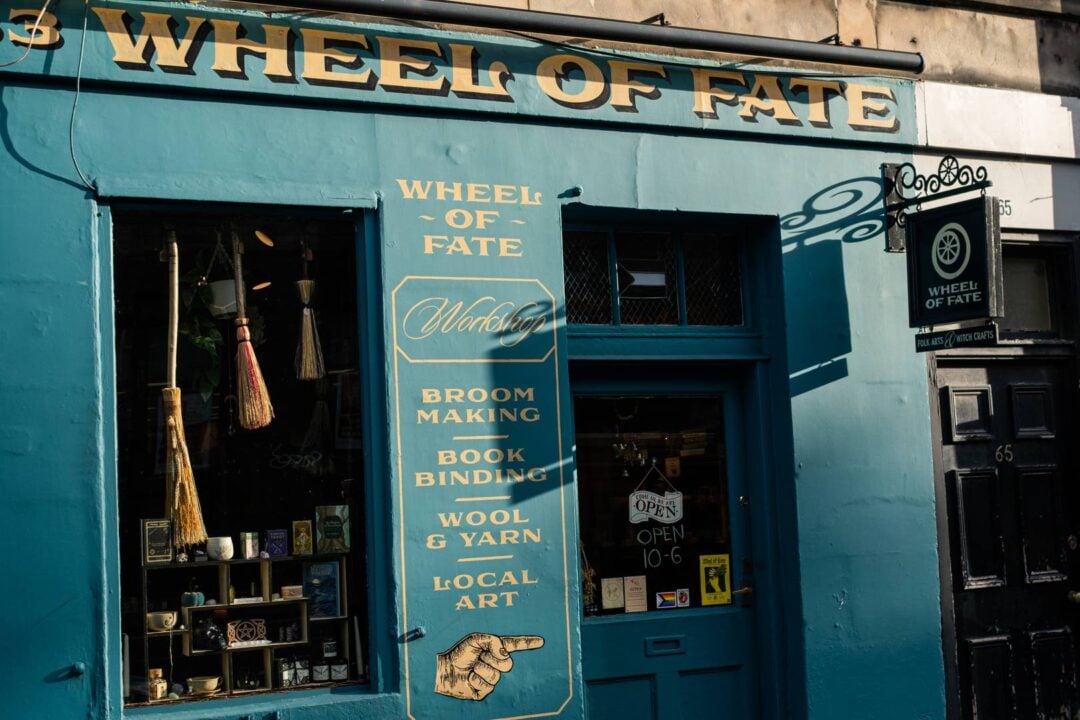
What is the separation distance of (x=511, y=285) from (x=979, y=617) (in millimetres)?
3565

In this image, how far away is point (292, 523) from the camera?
6.39m

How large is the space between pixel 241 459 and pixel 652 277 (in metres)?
2.52

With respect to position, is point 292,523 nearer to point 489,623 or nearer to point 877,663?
point 489,623

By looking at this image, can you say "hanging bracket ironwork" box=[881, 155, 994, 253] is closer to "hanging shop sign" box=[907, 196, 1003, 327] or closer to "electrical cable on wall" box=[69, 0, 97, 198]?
"hanging shop sign" box=[907, 196, 1003, 327]

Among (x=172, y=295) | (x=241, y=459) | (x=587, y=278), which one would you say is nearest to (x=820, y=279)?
(x=587, y=278)

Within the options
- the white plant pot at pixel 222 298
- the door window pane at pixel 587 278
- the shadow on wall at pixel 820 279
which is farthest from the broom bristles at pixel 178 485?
the shadow on wall at pixel 820 279

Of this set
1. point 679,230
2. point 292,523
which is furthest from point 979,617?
point 292,523

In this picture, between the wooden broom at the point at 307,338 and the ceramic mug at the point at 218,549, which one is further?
the wooden broom at the point at 307,338

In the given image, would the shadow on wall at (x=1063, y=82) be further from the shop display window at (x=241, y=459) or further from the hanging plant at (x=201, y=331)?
the hanging plant at (x=201, y=331)

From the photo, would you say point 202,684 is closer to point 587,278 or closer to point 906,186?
point 587,278

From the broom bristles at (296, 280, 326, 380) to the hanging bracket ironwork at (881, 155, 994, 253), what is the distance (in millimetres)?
3396

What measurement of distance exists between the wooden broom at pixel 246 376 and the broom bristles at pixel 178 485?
314mm

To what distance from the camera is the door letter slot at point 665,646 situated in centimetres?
712

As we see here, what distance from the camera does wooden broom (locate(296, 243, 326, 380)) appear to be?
647cm
